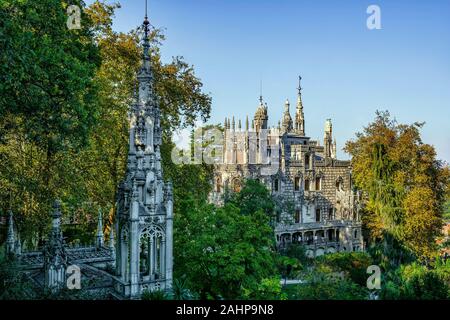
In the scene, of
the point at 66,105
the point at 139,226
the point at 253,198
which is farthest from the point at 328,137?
the point at 139,226

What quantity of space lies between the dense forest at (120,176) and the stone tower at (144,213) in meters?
1.02

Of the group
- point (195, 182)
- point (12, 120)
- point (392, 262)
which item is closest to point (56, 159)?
point (12, 120)

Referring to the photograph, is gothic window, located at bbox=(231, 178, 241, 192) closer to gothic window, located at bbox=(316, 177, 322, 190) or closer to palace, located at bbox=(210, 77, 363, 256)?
palace, located at bbox=(210, 77, 363, 256)

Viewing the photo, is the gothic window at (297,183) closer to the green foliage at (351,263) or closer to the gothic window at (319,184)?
the gothic window at (319,184)

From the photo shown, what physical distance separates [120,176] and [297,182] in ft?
77.9

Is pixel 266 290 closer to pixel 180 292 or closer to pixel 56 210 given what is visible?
pixel 180 292

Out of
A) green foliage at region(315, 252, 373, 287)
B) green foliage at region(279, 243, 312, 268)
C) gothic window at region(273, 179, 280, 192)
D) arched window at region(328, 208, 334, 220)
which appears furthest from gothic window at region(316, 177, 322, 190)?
green foliage at region(315, 252, 373, 287)

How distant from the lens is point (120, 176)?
22.4 meters

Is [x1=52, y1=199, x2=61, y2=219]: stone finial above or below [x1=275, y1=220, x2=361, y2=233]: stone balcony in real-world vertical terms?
above

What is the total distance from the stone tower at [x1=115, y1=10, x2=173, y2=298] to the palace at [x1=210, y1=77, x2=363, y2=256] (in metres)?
26.6

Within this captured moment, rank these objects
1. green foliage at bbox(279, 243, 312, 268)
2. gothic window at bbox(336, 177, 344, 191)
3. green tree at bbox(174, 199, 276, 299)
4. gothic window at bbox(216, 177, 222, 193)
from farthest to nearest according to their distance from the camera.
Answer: gothic window at bbox(336, 177, 344, 191) → gothic window at bbox(216, 177, 222, 193) → green foliage at bbox(279, 243, 312, 268) → green tree at bbox(174, 199, 276, 299)

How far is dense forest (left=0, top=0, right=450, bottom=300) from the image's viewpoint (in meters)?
12.7

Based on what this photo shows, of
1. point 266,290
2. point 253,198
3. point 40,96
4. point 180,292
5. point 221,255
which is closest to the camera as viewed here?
point 180,292

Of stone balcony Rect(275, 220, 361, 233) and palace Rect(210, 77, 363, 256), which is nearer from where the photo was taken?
stone balcony Rect(275, 220, 361, 233)
